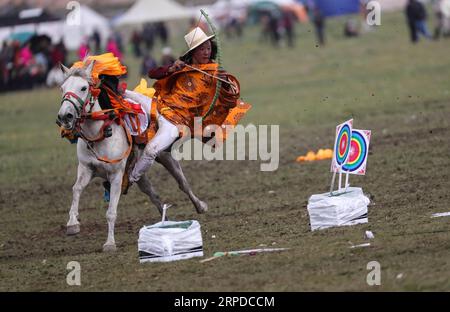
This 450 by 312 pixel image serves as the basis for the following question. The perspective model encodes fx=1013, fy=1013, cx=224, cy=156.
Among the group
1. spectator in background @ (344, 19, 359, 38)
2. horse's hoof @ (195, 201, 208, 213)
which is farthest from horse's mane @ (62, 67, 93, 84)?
spectator in background @ (344, 19, 359, 38)

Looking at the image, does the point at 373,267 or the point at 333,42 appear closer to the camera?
the point at 373,267

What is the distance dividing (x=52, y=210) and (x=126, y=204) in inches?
44.6

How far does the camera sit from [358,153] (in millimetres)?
11578

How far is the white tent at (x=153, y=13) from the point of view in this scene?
53875mm

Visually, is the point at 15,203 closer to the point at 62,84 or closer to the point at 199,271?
the point at 62,84

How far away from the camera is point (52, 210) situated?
50.9 ft

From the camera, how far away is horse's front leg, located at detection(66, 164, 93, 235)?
11.2 metres

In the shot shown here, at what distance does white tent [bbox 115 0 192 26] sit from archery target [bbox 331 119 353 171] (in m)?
43.0

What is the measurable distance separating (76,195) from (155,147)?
3.94 ft

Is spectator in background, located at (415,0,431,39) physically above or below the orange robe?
above

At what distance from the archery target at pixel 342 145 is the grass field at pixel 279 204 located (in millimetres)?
800

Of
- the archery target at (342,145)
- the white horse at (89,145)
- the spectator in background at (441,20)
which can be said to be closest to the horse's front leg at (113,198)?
the white horse at (89,145)

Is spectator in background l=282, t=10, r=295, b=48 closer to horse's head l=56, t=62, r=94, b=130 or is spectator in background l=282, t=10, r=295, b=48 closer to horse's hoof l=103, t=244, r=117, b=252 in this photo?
horse's head l=56, t=62, r=94, b=130

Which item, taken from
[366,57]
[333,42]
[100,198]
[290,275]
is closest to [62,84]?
[290,275]
